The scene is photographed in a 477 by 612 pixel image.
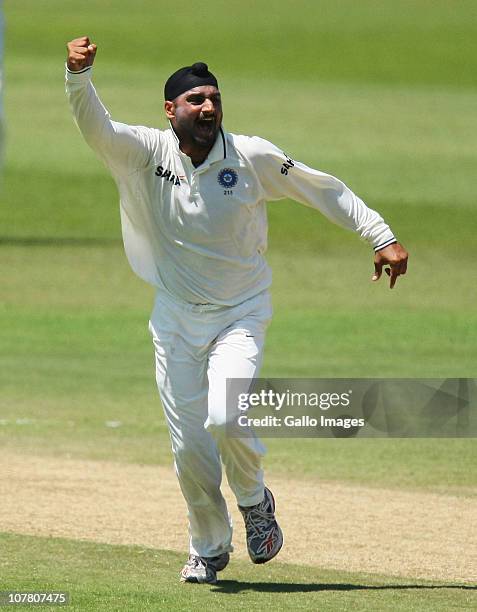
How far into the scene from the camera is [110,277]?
22.9m

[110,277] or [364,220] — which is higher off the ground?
[364,220]

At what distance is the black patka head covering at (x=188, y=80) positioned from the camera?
7.69m

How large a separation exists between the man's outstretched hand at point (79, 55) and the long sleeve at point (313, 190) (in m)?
0.89

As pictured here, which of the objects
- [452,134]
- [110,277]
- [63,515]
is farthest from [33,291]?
[452,134]

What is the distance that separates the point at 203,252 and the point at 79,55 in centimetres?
108

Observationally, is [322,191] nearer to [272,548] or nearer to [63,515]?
[272,548]

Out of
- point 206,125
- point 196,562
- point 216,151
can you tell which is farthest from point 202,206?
point 196,562

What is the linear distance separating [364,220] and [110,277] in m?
15.3

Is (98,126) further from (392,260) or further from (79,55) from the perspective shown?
(392,260)

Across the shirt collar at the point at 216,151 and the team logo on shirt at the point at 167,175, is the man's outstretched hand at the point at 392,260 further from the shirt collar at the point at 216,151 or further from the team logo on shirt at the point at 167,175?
the team logo on shirt at the point at 167,175

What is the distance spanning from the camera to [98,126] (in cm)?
751

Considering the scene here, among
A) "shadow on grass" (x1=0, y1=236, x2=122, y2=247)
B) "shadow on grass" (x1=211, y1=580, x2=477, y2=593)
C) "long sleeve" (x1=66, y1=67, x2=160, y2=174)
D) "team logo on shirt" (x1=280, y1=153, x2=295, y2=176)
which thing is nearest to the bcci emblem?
"team logo on shirt" (x1=280, y1=153, x2=295, y2=176)

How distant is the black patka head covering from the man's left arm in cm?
38

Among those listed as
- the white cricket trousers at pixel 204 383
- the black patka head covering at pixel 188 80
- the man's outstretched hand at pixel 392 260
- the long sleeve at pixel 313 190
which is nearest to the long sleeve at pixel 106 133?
the black patka head covering at pixel 188 80
